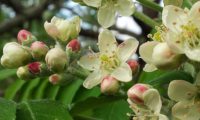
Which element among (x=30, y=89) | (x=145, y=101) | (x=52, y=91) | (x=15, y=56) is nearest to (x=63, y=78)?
(x=15, y=56)

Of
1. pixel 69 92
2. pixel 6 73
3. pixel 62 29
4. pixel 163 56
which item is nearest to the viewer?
pixel 163 56

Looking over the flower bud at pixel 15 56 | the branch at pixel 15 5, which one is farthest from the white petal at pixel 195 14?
the branch at pixel 15 5

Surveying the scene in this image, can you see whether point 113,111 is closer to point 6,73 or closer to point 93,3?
point 93,3

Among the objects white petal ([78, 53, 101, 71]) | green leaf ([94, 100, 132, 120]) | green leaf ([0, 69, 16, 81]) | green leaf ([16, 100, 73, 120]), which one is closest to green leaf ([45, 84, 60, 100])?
green leaf ([0, 69, 16, 81])

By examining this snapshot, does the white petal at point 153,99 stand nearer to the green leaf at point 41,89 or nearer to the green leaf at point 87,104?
the green leaf at point 87,104

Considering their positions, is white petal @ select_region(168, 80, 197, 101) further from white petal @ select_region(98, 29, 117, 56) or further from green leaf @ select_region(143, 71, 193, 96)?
white petal @ select_region(98, 29, 117, 56)
